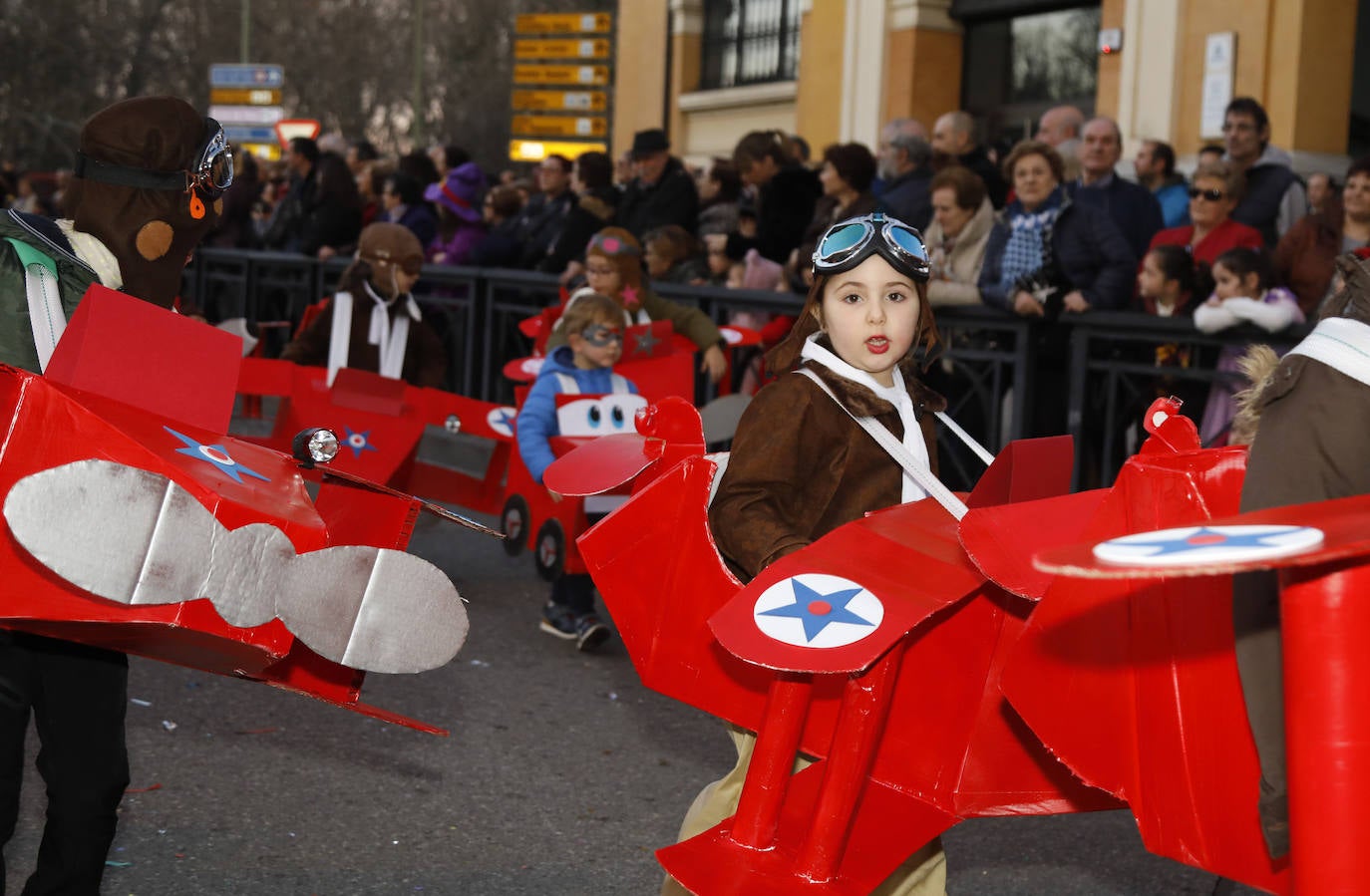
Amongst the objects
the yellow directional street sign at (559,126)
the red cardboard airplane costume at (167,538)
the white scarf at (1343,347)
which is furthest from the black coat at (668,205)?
the yellow directional street sign at (559,126)

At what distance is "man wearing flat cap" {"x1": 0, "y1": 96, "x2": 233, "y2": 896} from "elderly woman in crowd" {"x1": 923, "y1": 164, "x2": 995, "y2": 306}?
5077 millimetres

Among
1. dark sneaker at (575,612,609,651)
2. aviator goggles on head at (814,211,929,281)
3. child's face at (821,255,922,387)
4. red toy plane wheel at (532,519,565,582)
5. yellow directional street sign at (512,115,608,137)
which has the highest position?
yellow directional street sign at (512,115,608,137)

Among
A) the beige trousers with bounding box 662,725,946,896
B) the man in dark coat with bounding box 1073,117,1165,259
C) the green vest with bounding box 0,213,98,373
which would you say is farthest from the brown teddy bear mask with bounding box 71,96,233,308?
the man in dark coat with bounding box 1073,117,1165,259

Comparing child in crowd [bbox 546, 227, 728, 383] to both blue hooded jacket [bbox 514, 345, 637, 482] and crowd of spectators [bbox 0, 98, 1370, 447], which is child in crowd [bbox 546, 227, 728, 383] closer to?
blue hooded jacket [bbox 514, 345, 637, 482]

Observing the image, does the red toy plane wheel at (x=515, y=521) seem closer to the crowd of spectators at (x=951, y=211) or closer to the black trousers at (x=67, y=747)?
the crowd of spectators at (x=951, y=211)

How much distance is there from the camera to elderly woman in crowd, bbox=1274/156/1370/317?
7.26 meters

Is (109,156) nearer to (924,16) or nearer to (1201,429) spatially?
(1201,429)

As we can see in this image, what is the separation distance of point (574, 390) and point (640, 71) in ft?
62.2

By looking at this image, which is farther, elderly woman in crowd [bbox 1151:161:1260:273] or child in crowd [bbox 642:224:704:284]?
child in crowd [bbox 642:224:704:284]

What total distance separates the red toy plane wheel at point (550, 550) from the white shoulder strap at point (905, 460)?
11.7 ft

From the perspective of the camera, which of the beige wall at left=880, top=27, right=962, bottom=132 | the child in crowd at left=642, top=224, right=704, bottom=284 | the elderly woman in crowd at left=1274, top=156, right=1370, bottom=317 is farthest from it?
the beige wall at left=880, top=27, right=962, bottom=132

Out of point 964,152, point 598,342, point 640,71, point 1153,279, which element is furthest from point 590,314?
point 640,71

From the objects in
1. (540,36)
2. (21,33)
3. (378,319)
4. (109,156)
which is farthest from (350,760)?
(21,33)

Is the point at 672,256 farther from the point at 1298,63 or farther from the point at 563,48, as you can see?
the point at 563,48
